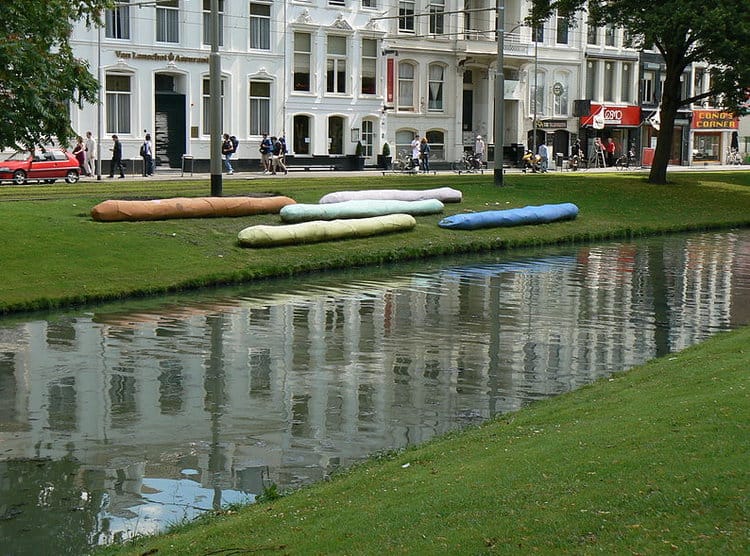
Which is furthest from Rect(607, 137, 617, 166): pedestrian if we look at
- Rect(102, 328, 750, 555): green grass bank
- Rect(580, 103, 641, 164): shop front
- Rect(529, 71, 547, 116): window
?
Rect(102, 328, 750, 555): green grass bank

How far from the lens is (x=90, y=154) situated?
56406 millimetres

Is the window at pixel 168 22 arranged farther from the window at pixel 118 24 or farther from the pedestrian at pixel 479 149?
the pedestrian at pixel 479 149

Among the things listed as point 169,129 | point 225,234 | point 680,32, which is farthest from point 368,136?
point 225,234

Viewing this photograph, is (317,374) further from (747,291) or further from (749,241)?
(749,241)

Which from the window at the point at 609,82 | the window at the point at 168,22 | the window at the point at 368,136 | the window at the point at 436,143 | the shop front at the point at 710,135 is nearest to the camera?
the window at the point at 168,22

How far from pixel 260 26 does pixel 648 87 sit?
3877cm

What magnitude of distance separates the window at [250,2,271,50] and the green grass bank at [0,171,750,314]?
16.6 meters

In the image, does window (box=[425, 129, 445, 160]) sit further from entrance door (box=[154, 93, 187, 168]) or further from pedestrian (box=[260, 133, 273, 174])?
entrance door (box=[154, 93, 187, 168])

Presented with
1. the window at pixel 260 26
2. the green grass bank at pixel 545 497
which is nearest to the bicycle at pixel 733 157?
the window at pixel 260 26

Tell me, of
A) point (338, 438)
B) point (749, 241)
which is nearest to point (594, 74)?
point (749, 241)

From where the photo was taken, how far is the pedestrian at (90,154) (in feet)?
183

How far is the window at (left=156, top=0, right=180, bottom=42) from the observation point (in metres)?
60.0

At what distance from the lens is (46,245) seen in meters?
27.5

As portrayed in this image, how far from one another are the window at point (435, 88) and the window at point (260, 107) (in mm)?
13764
